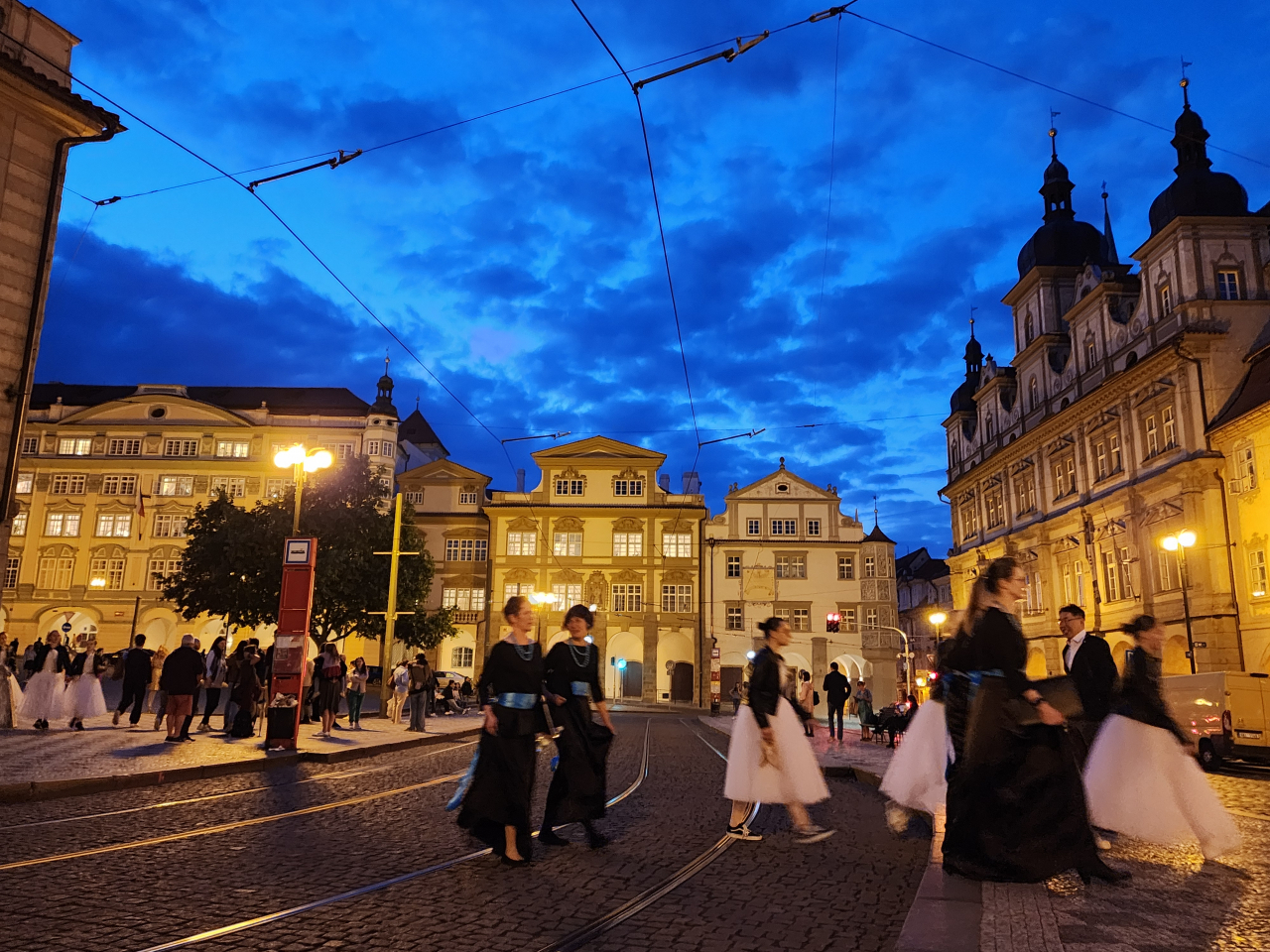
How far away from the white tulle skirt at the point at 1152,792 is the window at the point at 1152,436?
32.2 metres

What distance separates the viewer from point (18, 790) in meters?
9.95

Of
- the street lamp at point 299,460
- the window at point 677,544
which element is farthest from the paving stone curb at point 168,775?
the window at point 677,544

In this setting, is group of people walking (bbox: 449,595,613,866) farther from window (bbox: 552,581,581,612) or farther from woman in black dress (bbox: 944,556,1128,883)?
window (bbox: 552,581,581,612)

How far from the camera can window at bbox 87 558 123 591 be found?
5728 centimetres

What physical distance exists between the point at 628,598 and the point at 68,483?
3477 cm

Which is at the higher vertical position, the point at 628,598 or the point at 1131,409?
the point at 1131,409

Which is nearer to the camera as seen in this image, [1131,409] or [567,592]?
[1131,409]

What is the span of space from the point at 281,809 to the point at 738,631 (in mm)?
48440

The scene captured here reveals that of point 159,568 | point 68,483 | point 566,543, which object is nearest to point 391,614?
point 566,543

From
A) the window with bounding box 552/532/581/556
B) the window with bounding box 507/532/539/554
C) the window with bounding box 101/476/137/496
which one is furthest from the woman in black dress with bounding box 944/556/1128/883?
the window with bounding box 101/476/137/496

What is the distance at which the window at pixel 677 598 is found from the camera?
187ft

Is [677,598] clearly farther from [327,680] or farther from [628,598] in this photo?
[327,680]

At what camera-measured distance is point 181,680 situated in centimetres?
1670

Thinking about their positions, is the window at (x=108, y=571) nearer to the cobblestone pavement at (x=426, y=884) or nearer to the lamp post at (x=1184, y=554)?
the cobblestone pavement at (x=426, y=884)
